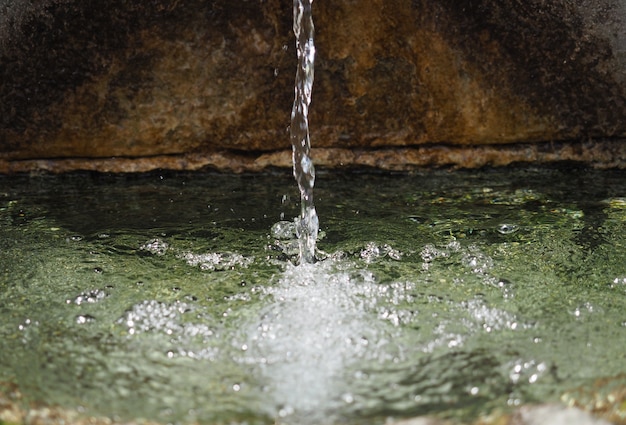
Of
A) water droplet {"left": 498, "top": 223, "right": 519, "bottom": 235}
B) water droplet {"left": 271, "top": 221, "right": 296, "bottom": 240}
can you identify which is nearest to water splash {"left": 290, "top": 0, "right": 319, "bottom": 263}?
water droplet {"left": 271, "top": 221, "right": 296, "bottom": 240}

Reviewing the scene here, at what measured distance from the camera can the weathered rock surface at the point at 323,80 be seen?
2.96 meters

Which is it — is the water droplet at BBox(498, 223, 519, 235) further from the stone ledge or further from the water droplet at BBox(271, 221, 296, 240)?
the water droplet at BBox(271, 221, 296, 240)

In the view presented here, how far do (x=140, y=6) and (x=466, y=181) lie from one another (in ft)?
4.62

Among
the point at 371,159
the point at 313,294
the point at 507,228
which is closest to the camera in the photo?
the point at 313,294

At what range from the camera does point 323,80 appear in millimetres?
3119

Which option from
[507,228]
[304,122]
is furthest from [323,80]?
[507,228]

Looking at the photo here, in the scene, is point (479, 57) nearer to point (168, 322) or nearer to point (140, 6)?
point (140, 6)

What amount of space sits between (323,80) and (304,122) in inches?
7.0

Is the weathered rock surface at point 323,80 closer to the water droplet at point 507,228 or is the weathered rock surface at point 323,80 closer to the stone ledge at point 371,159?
the stone ledge at point 371,159

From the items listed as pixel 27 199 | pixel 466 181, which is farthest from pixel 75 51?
pixel 466 181

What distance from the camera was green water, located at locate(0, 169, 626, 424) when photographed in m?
1.76

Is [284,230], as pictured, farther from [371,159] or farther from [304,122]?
[371,159]

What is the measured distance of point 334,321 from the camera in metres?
2.07

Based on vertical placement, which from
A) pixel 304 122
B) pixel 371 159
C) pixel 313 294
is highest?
pixel 304 122
